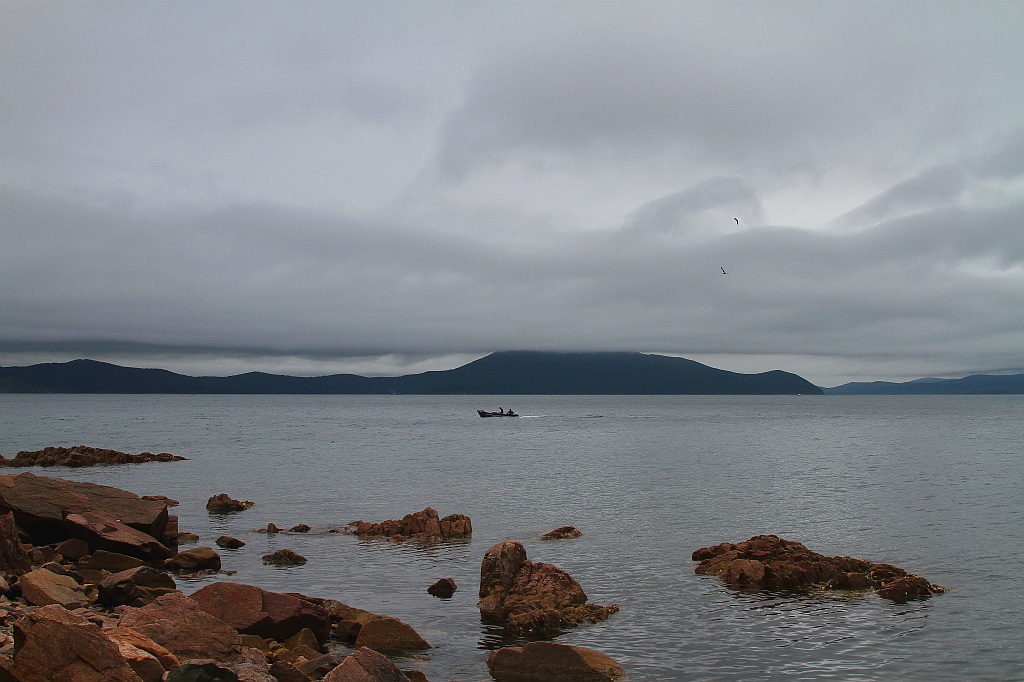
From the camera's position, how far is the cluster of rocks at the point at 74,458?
246ft

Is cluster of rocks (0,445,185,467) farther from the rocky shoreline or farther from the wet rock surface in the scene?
the wet rock surface

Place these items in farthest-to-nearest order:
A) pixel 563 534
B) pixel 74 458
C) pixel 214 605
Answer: pixel 74 458
pixel 563 534
pixel 214 605

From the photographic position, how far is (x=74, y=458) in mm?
75625

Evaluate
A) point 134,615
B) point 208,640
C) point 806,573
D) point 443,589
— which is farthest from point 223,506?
point 806,573

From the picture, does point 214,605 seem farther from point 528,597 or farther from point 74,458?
point 74,458

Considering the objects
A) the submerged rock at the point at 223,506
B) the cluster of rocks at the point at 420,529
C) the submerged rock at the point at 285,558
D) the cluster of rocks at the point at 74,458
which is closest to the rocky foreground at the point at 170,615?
the submerged rock at the point at 285,558

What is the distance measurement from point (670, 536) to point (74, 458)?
206 ft

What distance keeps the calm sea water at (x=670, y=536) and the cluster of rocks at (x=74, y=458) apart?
5.07 metres

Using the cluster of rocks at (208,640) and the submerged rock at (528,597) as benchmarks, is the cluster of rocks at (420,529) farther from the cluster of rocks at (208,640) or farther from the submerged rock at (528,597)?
the cluster of rocks at (208,640)

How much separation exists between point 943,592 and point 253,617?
21.8 meters

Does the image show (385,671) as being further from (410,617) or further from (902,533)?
(902,533)

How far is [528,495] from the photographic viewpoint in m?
53.0

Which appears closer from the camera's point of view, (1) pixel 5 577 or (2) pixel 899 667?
(2) pixel 899 667

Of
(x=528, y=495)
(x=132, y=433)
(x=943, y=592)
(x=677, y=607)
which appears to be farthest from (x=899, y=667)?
(x=132, y=433)
